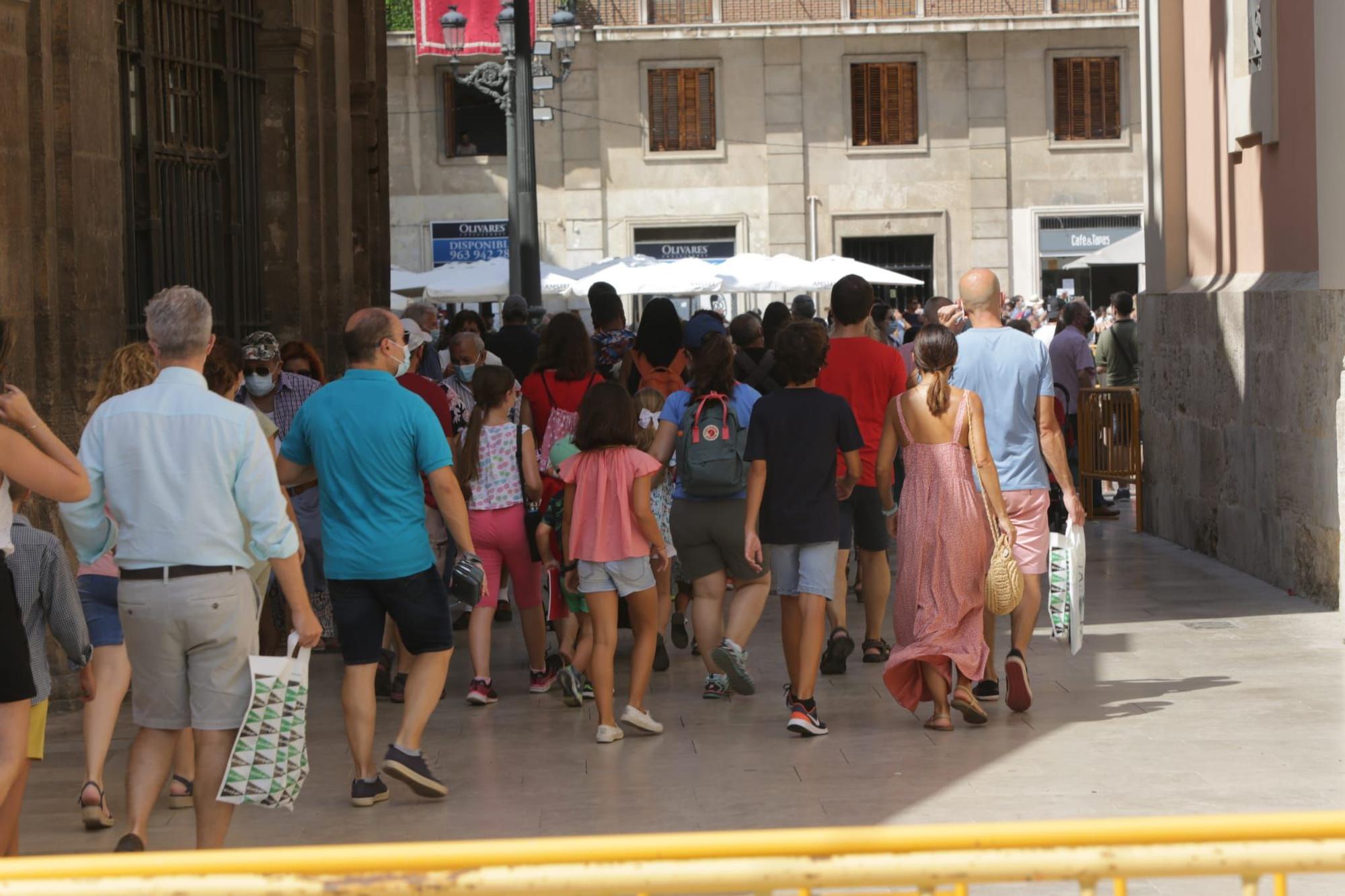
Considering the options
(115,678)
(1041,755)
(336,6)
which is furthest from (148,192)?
(1041,755)

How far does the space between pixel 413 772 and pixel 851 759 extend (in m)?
1.76

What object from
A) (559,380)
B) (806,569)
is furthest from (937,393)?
(559,380)

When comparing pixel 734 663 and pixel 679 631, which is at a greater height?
pixel 734 663

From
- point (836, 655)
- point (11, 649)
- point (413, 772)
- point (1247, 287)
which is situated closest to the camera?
point (11, 649)

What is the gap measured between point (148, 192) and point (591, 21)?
92.4 ft

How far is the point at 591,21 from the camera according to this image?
3850cm

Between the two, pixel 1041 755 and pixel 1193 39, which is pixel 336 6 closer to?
pixel 1193 39

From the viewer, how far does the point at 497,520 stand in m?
9.12

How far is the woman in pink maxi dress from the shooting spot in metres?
8.15

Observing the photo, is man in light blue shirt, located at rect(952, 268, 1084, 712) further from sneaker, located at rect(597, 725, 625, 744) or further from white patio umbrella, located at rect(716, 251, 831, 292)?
white patio umbrella, located at rect(716, 251, 831, 292)

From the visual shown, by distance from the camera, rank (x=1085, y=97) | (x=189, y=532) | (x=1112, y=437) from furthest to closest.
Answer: (x=1085, y=97), (x=1112, y=437), (x=189, y=532)

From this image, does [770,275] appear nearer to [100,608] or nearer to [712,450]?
[712,450]

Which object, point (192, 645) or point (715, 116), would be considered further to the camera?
point (715, 116)

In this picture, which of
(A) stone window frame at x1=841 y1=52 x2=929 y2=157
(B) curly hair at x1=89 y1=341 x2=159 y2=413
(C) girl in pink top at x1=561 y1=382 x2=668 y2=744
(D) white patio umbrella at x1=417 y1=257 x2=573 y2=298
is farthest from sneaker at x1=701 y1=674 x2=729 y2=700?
(A) stone window frame at x1=841 y1=52 x2=929 y2=157
